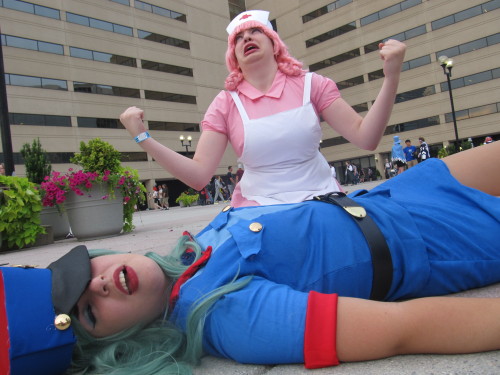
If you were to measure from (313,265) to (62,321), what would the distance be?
784 millimetres

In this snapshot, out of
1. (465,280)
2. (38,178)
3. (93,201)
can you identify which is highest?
(38,178)

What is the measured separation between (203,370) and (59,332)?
17.1 inches

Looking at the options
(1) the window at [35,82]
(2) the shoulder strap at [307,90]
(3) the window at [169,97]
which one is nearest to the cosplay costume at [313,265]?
(2) the shoulder strap at [307,90]

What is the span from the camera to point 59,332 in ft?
3.75

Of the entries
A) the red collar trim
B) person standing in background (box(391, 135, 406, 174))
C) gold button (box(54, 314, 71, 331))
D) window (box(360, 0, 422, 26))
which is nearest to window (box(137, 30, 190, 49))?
window (box(360, 0, 422, 26))

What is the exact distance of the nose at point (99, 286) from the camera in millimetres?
1230

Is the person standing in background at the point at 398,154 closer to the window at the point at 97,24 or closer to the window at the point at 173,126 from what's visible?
the window at the point at 173,126

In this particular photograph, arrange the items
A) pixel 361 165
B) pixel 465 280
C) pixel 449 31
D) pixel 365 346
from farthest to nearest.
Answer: pixel 361 165, pixel 449 31, pixel 465 280, pixel 365 346

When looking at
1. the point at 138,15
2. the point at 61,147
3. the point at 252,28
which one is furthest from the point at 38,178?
the point at 138,15

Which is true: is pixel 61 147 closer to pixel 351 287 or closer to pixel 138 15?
pixel 138 15

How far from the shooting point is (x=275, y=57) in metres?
2.25

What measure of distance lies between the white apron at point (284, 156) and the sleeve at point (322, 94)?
0.37 feet

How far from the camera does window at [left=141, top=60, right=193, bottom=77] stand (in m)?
36.2

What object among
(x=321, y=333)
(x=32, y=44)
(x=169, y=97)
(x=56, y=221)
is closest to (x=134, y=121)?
(x=321, y=333)
